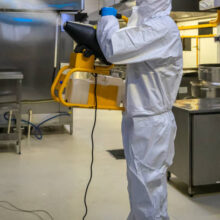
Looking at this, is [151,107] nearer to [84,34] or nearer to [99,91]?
[99,91]

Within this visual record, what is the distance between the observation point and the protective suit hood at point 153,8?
1.72m

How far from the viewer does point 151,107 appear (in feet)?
5.79

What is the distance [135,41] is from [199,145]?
1.42 m

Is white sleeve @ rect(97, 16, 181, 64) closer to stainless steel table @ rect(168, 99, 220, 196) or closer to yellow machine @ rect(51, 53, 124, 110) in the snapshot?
yellow machine @ rect(51, 53, 124, 110)

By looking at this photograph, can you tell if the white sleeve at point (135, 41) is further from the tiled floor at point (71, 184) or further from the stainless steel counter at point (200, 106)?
the tiled floor at point (71, 184)

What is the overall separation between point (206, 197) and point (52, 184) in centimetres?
127

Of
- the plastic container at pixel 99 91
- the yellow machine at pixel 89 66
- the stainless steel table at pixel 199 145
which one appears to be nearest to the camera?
the yellow machine at pixel 89 66

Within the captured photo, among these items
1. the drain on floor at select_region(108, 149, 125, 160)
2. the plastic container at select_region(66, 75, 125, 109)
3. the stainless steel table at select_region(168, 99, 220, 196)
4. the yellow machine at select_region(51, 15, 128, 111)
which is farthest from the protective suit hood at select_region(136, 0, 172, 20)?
the drain on floor at select_region(108, 149, 125, 160)

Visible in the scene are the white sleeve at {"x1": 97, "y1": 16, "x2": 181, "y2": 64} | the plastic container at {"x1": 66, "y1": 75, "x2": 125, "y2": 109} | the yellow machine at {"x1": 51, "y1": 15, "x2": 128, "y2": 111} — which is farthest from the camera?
the plastic container at {"x1": 66, "y1": 75, "x2": 125, "y2": 109}

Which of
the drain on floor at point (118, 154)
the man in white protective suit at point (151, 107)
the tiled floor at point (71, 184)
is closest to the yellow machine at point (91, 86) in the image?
the man in white protective suit at point (151, 107)

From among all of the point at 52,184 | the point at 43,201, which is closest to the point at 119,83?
the point at 43,201

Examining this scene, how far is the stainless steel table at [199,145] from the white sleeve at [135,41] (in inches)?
46.4

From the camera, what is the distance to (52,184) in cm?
312

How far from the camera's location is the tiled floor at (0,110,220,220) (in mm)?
2576
